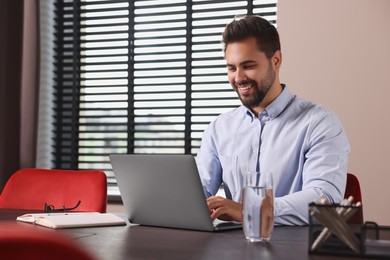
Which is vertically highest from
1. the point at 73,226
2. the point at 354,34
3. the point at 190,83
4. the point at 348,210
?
the point at 354,34

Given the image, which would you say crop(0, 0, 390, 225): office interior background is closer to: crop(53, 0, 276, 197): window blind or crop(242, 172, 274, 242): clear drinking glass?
crop(53, 0, 276, 197): window blind

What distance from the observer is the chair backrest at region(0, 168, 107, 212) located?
2.37 m

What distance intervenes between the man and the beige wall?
0.61 meters

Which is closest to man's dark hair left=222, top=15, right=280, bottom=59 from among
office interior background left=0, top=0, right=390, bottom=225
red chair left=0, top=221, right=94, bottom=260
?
office interior background left=0, top=0, right=390, bottom=225

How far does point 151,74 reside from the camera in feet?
11.8

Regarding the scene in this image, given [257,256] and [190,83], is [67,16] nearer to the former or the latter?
[190,83]

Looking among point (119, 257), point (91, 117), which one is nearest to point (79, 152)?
point (91, 117)

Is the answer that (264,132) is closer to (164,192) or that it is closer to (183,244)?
(164,192)

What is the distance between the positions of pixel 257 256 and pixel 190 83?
7.57 ft

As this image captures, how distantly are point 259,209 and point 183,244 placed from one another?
0.21m

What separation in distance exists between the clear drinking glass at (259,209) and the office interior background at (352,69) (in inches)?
62.0

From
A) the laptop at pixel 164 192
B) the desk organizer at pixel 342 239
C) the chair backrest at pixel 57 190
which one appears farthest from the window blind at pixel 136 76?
the desk organizer at pixel 342 239

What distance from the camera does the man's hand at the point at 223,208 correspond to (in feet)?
5.48

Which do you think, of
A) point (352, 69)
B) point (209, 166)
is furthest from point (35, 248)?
point (352, 69)
